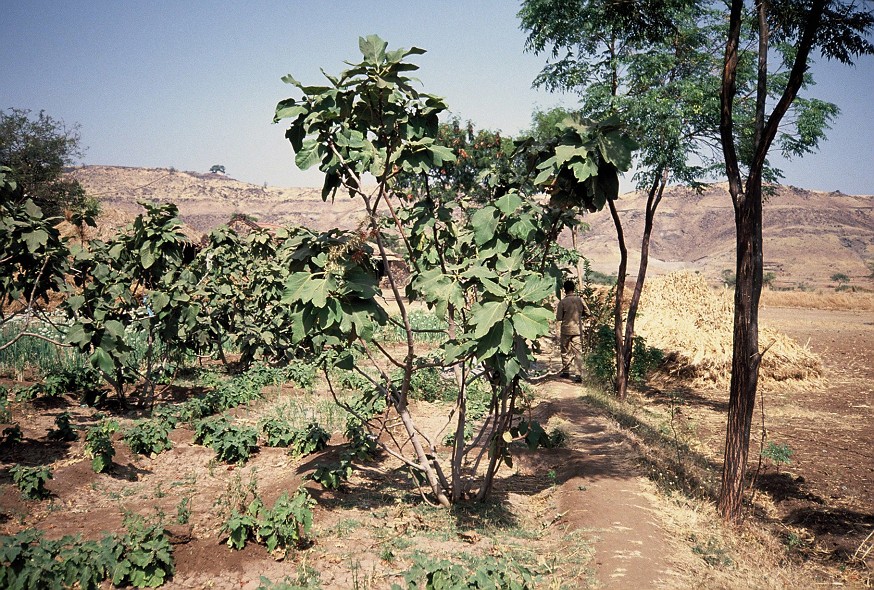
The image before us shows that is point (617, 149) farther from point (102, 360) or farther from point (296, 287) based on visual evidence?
point (102, 360)

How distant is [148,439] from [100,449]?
25.5 inches

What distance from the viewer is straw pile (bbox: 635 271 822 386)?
422 inches

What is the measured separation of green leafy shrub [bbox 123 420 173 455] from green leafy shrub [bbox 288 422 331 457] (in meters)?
1.40

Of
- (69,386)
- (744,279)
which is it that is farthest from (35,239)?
(744,279)

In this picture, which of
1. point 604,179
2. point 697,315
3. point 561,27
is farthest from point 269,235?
point 697,315

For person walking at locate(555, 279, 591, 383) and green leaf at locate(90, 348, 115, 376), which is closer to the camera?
green leaf at locate(90, 348, 115, 376)

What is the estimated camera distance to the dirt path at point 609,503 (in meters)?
3.66

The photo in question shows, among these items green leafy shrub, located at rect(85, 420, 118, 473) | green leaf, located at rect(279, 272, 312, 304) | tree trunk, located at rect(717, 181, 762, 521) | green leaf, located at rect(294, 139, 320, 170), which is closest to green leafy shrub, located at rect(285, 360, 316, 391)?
green leafy shrub, located at rect(85, 420, 118, 473)

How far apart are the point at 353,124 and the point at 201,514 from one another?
332 centimetres

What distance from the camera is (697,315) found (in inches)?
524

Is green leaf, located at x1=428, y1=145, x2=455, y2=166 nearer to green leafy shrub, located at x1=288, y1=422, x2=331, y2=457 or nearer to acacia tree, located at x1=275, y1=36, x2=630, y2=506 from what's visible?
acacia tree, located at x1=275, y1=36, x2=630, y2=506

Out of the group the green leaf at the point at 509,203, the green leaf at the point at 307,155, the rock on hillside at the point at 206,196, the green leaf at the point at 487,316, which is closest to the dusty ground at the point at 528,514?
the green leaf at the point at 487,316

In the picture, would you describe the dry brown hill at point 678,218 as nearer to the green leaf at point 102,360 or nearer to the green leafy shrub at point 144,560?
the green leaf at point 102,360

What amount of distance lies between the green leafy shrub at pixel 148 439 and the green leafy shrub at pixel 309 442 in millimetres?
1402
